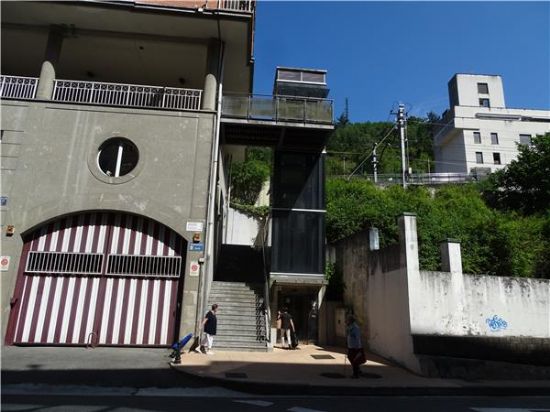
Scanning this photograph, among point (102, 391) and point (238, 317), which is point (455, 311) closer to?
point (238, 317)

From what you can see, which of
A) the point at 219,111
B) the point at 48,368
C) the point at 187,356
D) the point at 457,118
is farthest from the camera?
the point at 457,118

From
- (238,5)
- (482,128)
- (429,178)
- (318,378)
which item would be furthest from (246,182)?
(482,128)

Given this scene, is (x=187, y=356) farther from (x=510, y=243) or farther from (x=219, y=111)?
(x=510, y=243)

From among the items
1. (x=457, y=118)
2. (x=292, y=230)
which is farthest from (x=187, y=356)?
(x=457, y=118)

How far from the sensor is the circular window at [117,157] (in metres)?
13.4

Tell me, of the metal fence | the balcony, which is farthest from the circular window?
the metal fence

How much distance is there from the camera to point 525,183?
30.4 metres

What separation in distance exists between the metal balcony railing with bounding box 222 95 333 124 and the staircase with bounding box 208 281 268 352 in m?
6.13

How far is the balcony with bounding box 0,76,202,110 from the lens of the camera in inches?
552

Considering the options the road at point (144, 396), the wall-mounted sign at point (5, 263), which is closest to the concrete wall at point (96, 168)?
the wall-mounted sign at point (5, 263)

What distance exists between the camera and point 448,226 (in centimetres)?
1725

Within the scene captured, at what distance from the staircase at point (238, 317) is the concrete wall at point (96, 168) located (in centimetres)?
130

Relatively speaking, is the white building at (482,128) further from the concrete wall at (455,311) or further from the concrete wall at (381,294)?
the concrete wall at (455,311)

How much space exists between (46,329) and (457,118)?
51.8 meters
